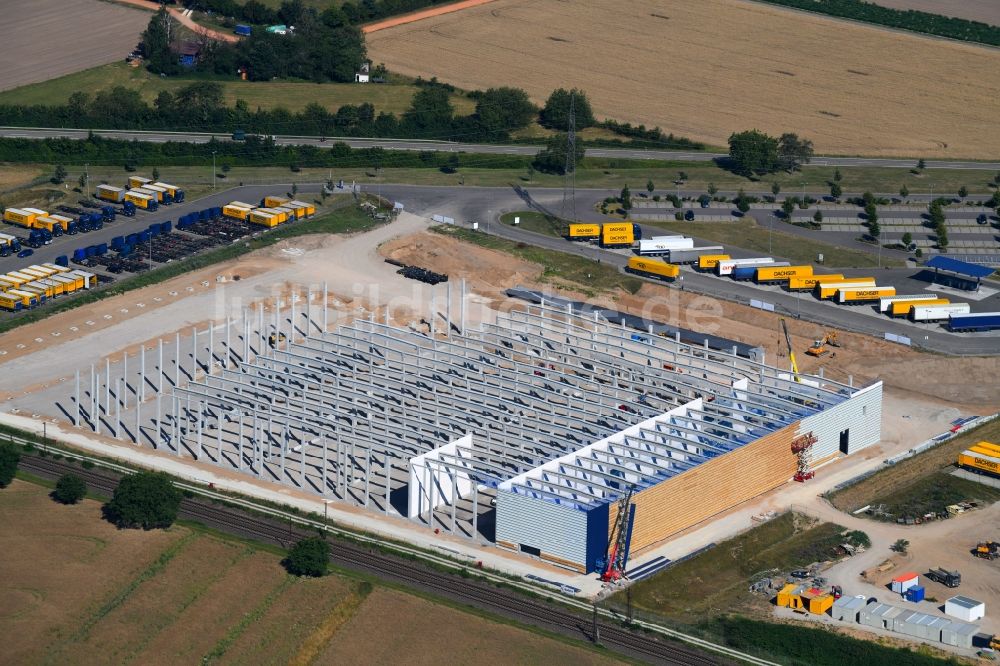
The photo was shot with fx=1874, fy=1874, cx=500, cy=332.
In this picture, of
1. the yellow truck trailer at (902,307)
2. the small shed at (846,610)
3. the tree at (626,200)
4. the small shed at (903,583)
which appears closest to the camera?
the small shed at (846,610)

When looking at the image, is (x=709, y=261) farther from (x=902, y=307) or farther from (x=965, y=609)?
(x=965, y=609)

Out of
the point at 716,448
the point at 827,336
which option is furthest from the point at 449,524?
the point at 827,336

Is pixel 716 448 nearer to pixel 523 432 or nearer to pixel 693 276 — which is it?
pixel 523 432

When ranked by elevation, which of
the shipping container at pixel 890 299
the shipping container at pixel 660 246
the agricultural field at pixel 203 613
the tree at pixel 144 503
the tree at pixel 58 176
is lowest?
the agricultural field at pixel 203 613

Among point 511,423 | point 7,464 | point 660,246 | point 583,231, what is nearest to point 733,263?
point 660,246

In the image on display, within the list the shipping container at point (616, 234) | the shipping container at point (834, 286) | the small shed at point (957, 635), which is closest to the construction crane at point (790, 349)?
the shipping container at point (834, 286)

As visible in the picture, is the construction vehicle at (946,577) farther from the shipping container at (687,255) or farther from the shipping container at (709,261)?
the shipping container at (687,255)

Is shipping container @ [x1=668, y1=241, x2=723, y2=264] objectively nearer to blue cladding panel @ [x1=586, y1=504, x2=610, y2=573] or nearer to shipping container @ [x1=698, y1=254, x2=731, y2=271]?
shipping container @ [x1=698, y1=254, x2=731, y2=271]
